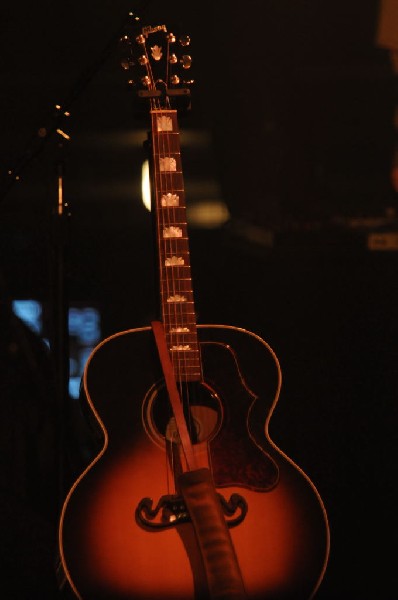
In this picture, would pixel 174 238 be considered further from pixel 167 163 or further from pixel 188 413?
pixel 188 413

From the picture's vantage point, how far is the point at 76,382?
2240mm

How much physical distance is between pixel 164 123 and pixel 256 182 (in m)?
0.59

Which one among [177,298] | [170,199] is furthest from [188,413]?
[170,199]

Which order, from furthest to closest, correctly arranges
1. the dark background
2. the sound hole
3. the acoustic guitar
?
1. the dark background
2. the sound hole
3. the acoustic guitar

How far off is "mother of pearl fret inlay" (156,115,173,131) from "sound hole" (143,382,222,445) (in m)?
0.59

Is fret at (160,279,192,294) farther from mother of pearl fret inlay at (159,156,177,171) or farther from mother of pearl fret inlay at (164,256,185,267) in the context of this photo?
mother of pearl fret inlay at (159,156,177,171)

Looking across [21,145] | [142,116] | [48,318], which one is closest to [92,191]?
[21,145]

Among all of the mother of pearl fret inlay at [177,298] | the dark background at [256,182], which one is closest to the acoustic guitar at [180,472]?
the mother of pearl fret inlay at [177,298]

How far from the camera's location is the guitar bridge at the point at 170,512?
135cm

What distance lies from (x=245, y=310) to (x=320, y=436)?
430 mm

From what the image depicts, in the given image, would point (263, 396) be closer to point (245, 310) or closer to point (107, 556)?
point (107, 556)

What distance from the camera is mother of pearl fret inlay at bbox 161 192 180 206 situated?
1628mm

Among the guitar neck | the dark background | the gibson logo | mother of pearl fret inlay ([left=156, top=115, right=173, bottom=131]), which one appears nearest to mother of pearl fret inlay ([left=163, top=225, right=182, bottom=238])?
the guitar neck

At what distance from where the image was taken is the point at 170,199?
Result: 1.63 meters
